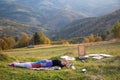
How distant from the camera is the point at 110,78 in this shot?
23.9 m

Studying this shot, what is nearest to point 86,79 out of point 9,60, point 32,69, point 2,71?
point 32,69

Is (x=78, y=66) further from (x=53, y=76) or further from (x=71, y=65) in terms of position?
(x=53, y=76)

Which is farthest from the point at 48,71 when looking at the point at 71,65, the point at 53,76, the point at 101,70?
the point at 101,70

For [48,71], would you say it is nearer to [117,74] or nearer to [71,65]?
[71,65]

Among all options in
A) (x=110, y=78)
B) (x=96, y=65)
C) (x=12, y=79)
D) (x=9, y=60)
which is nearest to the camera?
(x=12, y=79)

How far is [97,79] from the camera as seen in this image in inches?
918

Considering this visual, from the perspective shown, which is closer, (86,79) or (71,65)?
(86,79)

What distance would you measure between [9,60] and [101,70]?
393 inches

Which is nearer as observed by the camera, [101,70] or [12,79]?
[12,79]

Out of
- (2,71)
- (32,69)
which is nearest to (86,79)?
(32,69)

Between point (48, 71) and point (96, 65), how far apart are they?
5.35 meters

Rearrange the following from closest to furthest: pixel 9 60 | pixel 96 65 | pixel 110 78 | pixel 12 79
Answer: pixel 12 79
pixel 110 78
pixel 96 65
pixel 9 60

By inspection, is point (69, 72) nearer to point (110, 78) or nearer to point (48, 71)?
point (48, 71)

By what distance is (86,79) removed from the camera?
23.1 meters
